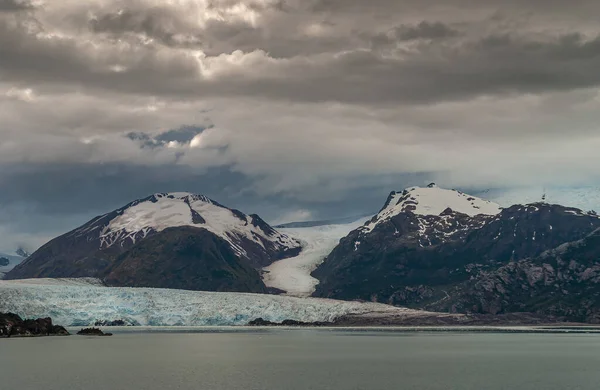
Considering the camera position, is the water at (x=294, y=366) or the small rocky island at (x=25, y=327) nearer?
the water at (x=294, y=366)

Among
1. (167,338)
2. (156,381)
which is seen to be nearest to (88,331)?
(167,338)

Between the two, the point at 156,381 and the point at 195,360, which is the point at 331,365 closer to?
the point at 195,360

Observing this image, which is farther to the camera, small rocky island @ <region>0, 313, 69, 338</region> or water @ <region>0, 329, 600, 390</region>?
small rocky island @ <region>0, 313, 69, 338</region>

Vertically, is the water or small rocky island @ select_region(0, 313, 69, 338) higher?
small rocky island @ select_region(0, 313, 69, 338)

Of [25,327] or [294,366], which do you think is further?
[25,327]
